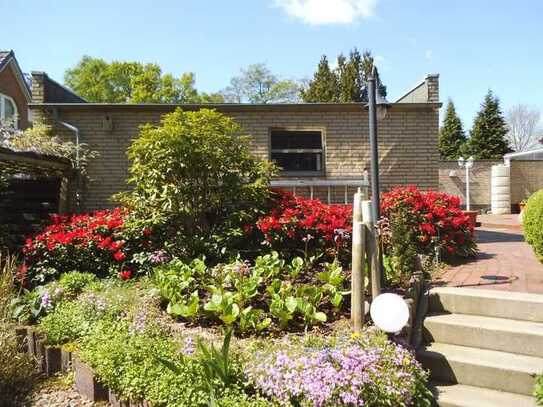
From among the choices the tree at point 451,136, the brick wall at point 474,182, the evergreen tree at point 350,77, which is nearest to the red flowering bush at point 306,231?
the brick wall at point 474,182

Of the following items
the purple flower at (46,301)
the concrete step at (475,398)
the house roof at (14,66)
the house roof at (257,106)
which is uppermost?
the house roof at (14,66)

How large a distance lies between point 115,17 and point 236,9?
2198 mm

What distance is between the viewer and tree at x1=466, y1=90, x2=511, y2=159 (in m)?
29.8

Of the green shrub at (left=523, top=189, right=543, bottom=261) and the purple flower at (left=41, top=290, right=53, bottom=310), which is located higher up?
the green shrub at (left=523, top=189, right=543, bottom=261)

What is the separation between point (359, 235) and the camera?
402 cm

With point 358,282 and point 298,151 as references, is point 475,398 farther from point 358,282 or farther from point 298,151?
point 298,151

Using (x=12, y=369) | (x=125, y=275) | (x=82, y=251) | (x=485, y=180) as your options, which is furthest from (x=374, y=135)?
(x=485, y=180)

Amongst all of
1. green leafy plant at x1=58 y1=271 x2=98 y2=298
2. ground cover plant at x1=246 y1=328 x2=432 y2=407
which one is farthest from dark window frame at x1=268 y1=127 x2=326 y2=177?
ground cover plant at x1=246 y1=328 x2=432 y2=407

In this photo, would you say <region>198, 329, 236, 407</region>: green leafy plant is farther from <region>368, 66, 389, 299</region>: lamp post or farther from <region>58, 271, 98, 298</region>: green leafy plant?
<region>58, 271, 98, 298</region>: green leafy plant

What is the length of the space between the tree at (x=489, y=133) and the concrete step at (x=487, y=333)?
27747 mm

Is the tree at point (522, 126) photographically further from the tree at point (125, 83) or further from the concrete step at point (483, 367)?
the concrete step at point (483, 367)

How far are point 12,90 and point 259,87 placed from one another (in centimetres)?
2659

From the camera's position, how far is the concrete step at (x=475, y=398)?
3.50m

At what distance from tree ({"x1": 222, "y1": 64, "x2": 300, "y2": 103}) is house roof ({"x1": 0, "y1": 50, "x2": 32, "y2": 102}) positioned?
22650 millimetres
